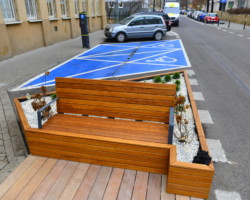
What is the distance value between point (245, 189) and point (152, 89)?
183 centimetres

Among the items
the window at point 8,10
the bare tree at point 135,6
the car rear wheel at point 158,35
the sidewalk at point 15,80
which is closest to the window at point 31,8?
the window at point 8,10

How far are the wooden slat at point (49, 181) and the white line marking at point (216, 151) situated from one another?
2314mm

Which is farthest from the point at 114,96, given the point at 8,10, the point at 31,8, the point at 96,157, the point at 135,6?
the point at 135,6

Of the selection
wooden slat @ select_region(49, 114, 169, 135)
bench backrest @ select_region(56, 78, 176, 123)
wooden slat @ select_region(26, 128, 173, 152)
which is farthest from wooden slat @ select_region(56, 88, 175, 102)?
wooden slat @ select_region(26, 128, 173, 152)

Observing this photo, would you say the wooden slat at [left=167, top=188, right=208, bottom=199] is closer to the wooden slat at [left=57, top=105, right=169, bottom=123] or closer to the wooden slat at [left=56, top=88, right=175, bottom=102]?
the wooden slat at [left=57, top=105, right=169, bottom=123]

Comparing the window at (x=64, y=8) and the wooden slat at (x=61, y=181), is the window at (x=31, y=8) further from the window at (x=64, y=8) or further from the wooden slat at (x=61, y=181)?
the wooden slat at (x=61, y=181)

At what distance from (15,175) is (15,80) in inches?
201

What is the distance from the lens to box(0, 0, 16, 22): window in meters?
10.3

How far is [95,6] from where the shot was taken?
22672 mm

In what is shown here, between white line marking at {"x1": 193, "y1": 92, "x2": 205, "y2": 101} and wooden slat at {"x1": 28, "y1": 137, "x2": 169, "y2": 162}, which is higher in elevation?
wooden slat at {"x1": 28, "y1": 137, "x2": 169, "y2": 162}

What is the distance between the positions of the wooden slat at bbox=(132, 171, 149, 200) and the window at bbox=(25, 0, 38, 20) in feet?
39.9

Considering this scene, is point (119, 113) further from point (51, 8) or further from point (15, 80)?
point (51, 8)

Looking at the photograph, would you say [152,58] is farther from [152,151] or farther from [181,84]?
[152,151]

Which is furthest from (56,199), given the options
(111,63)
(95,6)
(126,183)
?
(95,6)
